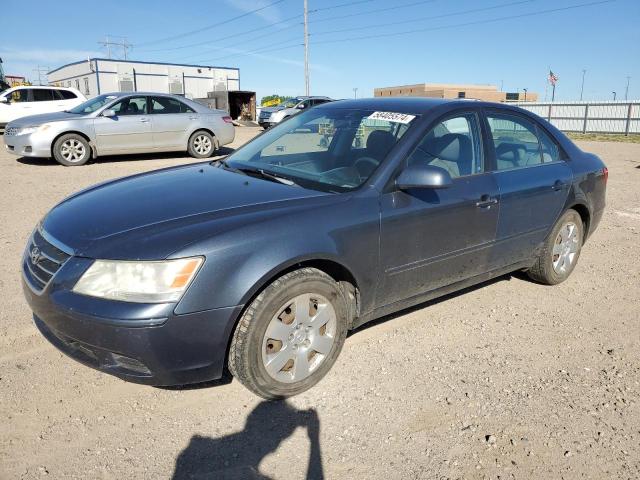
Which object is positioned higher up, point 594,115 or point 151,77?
point 151,77

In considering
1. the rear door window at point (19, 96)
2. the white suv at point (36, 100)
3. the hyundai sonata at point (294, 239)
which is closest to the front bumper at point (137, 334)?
the hyundai sonata at point (294, 239)

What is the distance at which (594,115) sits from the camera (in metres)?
29.6

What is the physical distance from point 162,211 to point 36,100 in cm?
1657

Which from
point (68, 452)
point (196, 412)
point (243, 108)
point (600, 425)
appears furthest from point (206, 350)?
point (243, 108)

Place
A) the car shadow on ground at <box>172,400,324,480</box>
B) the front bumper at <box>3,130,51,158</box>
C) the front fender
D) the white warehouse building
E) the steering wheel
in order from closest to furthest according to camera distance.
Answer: the car shadow on ground at <box>172,400,324,480</box> → the front fender → the steering wheel → the front bumper at <box>3,130,51,158</box> → the white warehouse building

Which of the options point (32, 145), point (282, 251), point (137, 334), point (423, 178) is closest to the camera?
point (137, 334)

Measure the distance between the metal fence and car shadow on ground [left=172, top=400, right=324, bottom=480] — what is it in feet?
90.1

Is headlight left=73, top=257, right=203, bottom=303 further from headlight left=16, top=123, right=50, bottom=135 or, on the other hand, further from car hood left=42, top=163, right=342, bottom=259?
headlight left=16, top=123, right=50, bottom=135

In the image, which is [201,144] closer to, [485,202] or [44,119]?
[44,119]

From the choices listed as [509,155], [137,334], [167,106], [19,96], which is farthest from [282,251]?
[19,96]

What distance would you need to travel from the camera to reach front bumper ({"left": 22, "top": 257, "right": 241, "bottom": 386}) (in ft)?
7.51

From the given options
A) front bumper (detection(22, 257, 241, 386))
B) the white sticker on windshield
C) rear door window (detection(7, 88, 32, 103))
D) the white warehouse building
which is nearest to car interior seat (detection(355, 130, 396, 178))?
the white sticker on windshield

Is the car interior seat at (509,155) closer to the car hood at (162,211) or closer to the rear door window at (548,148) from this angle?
the rear door window at (548,148)

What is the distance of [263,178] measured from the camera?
3293 millimetres
